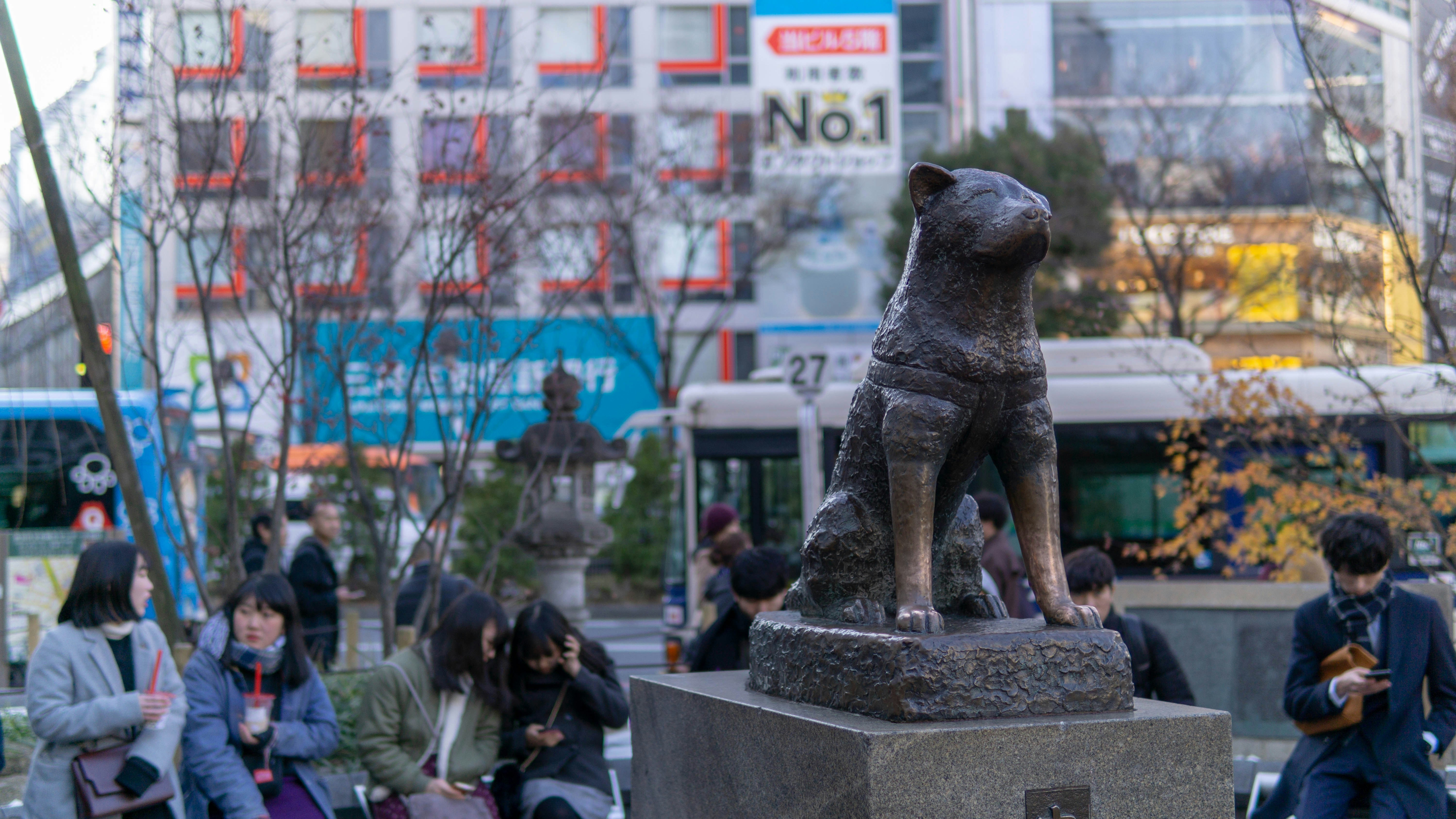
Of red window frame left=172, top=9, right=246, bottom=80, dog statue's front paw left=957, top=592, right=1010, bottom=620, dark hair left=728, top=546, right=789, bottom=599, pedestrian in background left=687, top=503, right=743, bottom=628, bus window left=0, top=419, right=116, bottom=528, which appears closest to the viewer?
dog statue's front paw left=957, top=592, right=1010, bottom=620

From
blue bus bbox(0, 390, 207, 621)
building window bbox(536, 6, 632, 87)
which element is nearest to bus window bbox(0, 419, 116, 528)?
blue bus bbox(0, 390, 207, 621)

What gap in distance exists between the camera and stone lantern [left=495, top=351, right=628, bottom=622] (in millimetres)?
11859

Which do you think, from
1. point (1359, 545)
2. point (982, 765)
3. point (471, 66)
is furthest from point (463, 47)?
point (982, 765)

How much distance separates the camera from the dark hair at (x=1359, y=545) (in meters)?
4.39

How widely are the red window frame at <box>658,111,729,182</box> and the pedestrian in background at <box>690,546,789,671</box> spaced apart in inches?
710

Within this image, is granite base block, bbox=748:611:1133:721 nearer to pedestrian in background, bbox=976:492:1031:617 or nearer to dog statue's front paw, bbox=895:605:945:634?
dog statue's front paw, bbox=895:605:945:634

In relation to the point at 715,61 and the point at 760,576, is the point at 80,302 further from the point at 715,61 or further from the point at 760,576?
the point at 715,61

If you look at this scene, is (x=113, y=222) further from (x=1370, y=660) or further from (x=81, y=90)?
(x=1370, y=660)

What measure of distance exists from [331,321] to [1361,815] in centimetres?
783

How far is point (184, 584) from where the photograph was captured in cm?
1353

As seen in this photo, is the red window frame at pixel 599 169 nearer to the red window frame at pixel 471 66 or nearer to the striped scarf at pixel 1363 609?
the red window frame at pixel 471 66

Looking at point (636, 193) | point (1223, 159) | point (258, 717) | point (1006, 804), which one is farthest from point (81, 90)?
point (1223, 159)

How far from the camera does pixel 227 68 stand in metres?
7.13

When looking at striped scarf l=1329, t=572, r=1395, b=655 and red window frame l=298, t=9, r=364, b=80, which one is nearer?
striped scarf l=1329, t=572, r=1395, b=655
